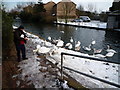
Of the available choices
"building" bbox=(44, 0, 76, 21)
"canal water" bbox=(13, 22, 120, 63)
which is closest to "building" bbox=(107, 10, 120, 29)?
"canal water" bbox=(13, 22, 120, 63)

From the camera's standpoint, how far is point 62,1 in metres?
63.0

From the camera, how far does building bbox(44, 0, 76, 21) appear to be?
178ft

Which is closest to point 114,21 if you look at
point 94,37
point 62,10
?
point 94,37

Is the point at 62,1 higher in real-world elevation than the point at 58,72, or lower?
higher

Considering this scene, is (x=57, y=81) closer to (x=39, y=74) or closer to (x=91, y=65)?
(x=39, y=74)

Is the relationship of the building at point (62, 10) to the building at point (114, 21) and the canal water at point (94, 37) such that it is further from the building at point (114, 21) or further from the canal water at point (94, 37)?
the canal water at point (94, 37)

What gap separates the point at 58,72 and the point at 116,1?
127 ft

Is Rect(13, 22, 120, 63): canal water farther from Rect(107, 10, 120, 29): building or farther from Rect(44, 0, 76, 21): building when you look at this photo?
Rect(44, 0, 76, 21): building

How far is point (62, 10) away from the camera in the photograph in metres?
61.8

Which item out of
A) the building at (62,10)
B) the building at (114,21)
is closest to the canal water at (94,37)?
the building at (114,21)

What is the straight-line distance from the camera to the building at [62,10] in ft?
178

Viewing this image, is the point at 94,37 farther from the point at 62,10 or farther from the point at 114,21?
the point at 62,10

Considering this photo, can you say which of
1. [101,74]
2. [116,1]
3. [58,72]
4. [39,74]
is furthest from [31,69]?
[116,1]

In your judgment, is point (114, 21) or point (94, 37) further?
point (114, 21)
